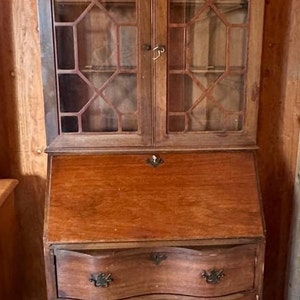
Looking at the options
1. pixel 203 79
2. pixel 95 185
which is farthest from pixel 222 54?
pixel 95 185

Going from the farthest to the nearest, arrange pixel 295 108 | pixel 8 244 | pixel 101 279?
pixel 295 108
pixel 8 244
pixel 101 279

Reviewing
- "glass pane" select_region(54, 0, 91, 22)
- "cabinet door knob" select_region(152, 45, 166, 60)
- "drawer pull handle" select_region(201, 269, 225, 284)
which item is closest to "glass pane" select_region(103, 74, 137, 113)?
"cabinet door knob" select_region(152, 45, 166, 60)

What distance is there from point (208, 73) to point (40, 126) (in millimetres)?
704

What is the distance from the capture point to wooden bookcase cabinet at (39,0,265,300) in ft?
4.66

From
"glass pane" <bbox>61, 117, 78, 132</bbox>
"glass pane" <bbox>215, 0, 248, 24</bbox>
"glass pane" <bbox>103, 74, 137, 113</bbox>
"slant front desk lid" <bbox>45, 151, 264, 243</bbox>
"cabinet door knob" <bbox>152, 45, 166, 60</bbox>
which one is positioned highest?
"glass pane" <bbox>215, 0, 248, 24</bbox>

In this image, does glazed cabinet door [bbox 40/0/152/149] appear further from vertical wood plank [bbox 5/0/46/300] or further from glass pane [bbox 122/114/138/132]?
vertical wood plank [bbox 5/0/46/300]

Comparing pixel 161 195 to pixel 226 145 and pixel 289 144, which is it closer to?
pixel 226 145

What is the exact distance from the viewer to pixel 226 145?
5.07 ft

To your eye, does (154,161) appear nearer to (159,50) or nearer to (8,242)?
(159,50)

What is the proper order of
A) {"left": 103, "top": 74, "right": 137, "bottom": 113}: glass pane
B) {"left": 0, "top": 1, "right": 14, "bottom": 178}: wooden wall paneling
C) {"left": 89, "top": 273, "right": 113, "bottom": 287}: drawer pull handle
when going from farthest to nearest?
{"left": 0, "top": 1, "right": 14, "bottom": 178}: wooden wall paneling
{"left": 103, "top": 74, "right": 137, "bottom": 113}: glass pane
{"left": 89, "top": 273, "right": 113, "bottom": 287}: drawer pull handle

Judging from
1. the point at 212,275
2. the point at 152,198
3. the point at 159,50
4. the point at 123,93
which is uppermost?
the point at 159,50

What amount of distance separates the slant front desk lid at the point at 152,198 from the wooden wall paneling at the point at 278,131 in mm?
315

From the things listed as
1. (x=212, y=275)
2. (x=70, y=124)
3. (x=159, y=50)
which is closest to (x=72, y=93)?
(x=70, y=124)

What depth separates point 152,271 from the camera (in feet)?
4.72
